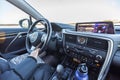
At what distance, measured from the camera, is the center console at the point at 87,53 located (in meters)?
1.16

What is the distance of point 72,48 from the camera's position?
4.69 feet

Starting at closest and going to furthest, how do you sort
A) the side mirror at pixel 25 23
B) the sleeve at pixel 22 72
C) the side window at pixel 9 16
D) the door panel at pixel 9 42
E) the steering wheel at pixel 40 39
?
the sleeve at pixel 22 72
the steering wheel at pixel 40 39
the door panel at pixel 9 42
the side mirror at pixel 25 23
the side window at pixel 9 16

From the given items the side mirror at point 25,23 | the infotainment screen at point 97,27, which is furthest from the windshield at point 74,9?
the infotainment screen at point 97,27

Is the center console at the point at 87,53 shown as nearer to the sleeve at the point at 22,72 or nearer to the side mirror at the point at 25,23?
the sleeve at the point at 22,72

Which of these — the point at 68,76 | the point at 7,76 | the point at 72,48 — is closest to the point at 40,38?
the point at 72,48

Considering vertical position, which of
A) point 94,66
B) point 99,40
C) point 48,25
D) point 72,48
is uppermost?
point 48,25

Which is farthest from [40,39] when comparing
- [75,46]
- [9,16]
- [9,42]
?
[9,16]

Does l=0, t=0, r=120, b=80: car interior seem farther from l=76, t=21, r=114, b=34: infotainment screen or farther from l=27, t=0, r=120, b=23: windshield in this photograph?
l=27, t=0, r=120, b=23: windshield

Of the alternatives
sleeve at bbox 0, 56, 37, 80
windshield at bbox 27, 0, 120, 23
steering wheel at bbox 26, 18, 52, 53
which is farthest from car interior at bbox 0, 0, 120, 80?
windshield at bbox 27, 0, 120, 23

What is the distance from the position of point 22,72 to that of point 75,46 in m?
0.53

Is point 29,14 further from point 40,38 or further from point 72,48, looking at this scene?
point 72,48

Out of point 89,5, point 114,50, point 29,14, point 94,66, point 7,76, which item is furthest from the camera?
point 89,5

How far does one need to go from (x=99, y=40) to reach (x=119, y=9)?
4.28 feet

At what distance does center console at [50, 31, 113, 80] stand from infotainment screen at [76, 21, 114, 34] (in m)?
0.08
